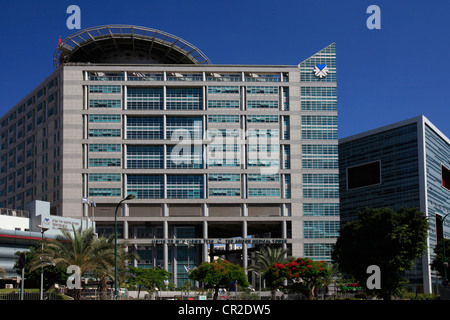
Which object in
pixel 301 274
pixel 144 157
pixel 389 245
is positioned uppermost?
pixel 144 157

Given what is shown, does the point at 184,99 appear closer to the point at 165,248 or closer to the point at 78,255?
the point at 165,248

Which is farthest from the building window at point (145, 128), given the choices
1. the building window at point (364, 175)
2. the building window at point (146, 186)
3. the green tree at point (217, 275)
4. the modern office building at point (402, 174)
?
the building window at point (364, 175)

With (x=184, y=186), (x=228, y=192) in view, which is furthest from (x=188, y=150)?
(x=228, y=192)

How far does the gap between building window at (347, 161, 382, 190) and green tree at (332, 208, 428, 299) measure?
393 feet

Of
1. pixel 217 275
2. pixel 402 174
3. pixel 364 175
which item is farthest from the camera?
pixel 364 175

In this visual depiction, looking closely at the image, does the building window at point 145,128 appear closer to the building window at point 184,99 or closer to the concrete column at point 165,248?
the building window at point 184,99

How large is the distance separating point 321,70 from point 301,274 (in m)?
62.2

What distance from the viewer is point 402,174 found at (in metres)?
173

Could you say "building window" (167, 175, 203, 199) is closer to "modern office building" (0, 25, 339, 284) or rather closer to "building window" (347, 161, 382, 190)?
"modern office building" (0, 25, 339, 284)

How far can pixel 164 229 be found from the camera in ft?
370

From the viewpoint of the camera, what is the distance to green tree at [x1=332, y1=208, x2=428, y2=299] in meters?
61.6

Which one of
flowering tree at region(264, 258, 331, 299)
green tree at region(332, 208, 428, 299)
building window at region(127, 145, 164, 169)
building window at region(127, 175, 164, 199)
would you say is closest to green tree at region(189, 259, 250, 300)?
flowering tree at region(264, 258, 331, 299)
